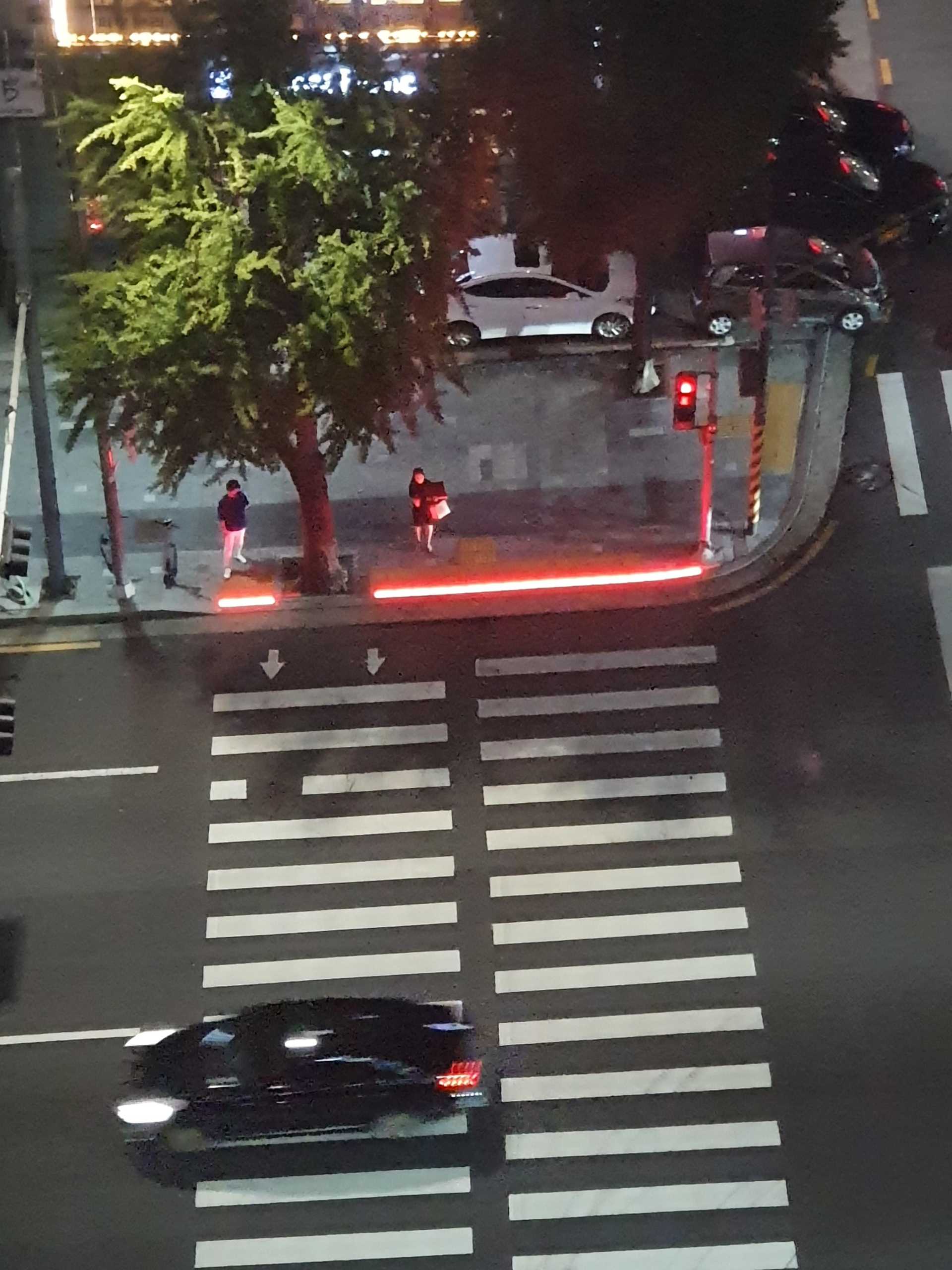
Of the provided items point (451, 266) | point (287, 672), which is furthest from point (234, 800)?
point (451, 266)

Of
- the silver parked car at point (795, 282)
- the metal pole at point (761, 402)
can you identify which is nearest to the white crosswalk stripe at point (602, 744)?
the metal pole at point (761, 402)

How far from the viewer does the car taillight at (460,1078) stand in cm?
1777

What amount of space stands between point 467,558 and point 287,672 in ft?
11.7

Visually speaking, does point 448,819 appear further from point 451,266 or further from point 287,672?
point 451,266

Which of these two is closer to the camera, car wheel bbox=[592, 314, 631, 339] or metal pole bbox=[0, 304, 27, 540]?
metal pole bbox=[0, 304, 27, 540]

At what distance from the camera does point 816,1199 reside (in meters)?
17.4

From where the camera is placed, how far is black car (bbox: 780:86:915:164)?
97.3ft

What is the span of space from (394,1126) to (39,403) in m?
11.3

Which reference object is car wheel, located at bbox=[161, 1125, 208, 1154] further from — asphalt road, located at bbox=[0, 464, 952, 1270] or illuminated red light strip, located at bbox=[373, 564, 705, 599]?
illuminated red light strip, located at bbox=[373, 564, 705, 599]

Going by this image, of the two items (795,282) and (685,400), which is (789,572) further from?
(795,282)

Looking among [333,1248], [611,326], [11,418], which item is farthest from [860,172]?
[333,1248]

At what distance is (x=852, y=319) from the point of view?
27.6 metres

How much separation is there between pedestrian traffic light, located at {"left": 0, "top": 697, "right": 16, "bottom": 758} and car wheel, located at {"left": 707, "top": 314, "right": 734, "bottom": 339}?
14465mm

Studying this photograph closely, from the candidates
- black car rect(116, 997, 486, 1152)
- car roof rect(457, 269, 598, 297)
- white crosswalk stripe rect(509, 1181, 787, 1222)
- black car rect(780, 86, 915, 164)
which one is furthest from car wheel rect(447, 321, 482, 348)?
white crosswalk stripe rect(509, 1181, 787, 1222)
